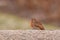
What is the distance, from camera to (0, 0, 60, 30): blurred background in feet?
8.63

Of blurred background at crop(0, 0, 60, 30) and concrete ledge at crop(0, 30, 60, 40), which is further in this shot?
blurred background at crop(0, 0, 60, 30)

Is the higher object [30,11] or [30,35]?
[30,11]

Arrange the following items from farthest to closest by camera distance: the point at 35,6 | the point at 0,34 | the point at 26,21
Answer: the point at 35,6 < the point at 26,21 < the point at 0,34

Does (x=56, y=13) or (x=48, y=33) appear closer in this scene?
(x=48, y=33)

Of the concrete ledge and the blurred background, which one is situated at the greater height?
the blurred background

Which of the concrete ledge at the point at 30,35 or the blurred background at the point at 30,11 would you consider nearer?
the concrete ledge at the point at 30,35

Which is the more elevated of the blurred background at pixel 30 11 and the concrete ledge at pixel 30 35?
the blurred background at pixel 30 11

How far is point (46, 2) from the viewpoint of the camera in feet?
9.13

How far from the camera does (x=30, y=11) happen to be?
272 centimetres

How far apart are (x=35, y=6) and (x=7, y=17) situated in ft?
1.52

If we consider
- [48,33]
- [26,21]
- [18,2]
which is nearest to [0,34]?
[48,33]

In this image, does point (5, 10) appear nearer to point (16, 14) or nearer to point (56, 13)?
point (16, 14)

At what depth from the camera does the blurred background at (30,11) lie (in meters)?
2.63

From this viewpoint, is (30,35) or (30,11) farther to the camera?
(30,11)
